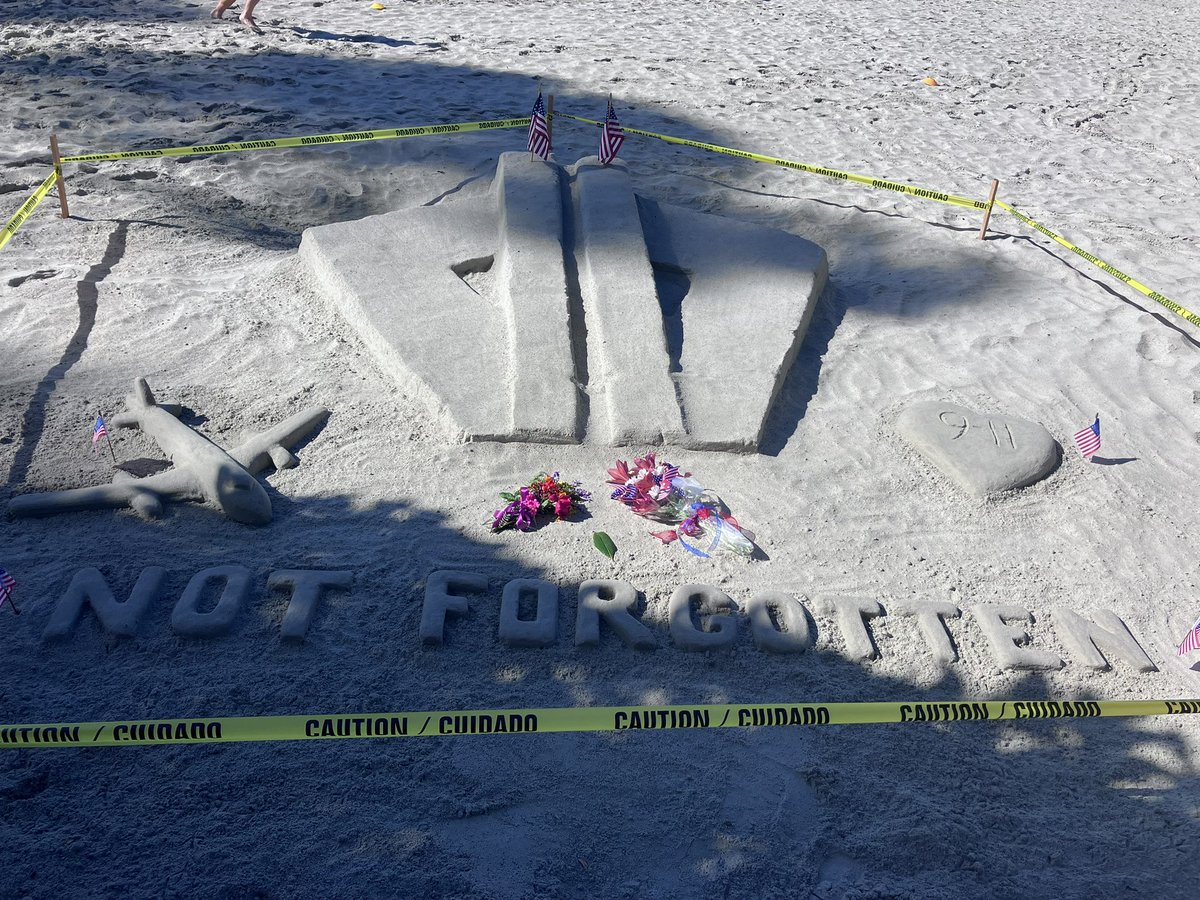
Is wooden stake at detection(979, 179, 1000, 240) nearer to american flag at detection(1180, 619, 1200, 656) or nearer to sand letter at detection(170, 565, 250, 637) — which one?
american flag at detection(1180, 619, 1200, 656)

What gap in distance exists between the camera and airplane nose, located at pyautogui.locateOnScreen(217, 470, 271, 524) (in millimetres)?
4488

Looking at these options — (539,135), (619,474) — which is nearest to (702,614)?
(619,474)

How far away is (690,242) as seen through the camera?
671 centimetres

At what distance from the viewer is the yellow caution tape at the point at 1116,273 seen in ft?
21.9

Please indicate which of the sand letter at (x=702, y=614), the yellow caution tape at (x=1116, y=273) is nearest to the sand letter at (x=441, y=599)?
the sand letter at (x=702, y=614)

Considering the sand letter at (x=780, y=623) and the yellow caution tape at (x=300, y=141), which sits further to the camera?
the yellow caution tape at (x=300, y=141)

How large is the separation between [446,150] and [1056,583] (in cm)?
612

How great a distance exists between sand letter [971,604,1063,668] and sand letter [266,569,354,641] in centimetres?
271

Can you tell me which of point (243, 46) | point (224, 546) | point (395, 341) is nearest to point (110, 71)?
point (243, 46)

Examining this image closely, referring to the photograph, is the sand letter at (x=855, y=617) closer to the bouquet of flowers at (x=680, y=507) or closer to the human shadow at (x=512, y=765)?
the human shadow at (x=512, y=765)

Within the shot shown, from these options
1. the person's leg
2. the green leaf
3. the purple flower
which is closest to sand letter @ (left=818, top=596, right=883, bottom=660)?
the green leaf

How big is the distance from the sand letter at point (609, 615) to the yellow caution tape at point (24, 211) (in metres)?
4.39

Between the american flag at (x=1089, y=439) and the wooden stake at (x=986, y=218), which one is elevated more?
the wooden stake at (x=986, y=218)

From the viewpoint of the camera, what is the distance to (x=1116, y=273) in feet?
23.1
